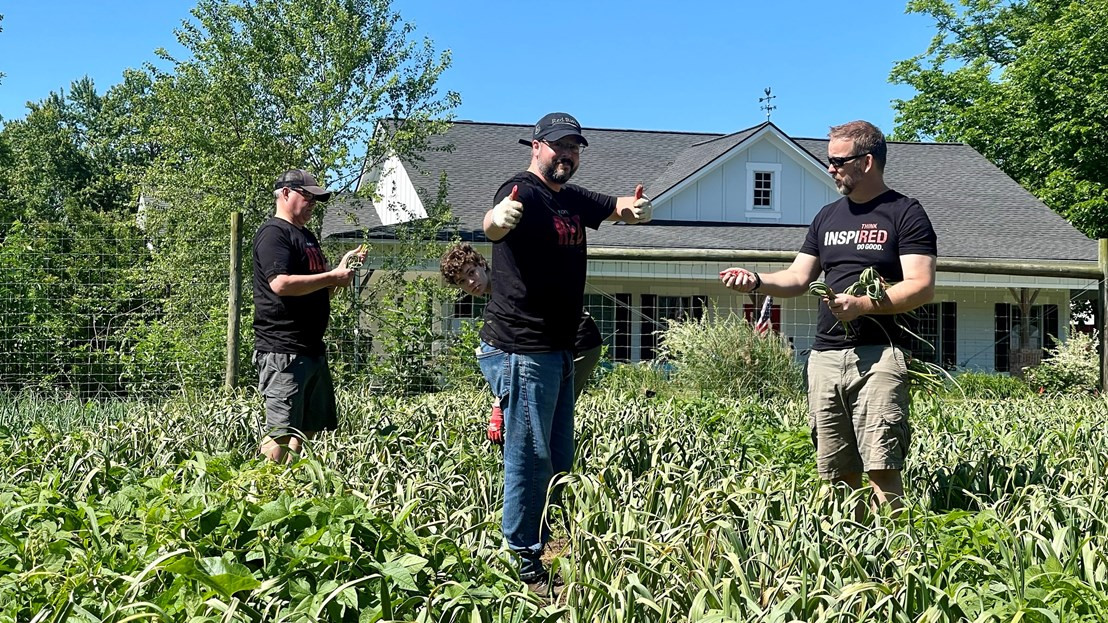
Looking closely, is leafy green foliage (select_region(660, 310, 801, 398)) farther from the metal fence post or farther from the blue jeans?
the blue jeans

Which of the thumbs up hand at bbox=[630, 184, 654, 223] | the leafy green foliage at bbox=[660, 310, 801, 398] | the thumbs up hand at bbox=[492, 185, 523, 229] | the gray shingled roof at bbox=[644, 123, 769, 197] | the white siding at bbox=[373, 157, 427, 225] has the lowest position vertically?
the leafy green foliage at bbox=[660, 310, 801, 398]

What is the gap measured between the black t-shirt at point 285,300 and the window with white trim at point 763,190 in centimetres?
1733

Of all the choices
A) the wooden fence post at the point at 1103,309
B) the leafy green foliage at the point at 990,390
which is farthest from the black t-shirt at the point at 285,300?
the wooden fence post at the point at 1103,309

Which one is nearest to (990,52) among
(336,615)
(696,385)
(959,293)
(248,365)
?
(959,293)

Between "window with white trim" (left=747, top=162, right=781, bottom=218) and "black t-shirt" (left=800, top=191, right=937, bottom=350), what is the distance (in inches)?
693

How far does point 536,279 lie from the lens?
3887 mm

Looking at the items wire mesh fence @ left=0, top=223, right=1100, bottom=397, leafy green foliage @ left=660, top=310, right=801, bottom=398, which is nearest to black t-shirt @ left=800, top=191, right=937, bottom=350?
wire mesh fence @ left=0, top=223, right=1100, bottom=397

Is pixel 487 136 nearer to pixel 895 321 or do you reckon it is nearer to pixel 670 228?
pixel 670 228

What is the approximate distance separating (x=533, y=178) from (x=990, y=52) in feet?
108

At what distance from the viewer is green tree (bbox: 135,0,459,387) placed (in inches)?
537

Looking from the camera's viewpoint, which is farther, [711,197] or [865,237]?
[711,197]

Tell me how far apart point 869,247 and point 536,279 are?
1300mm

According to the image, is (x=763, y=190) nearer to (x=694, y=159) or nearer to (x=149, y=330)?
(x=694, y=159)

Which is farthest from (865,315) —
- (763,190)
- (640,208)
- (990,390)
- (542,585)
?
(763,190)
